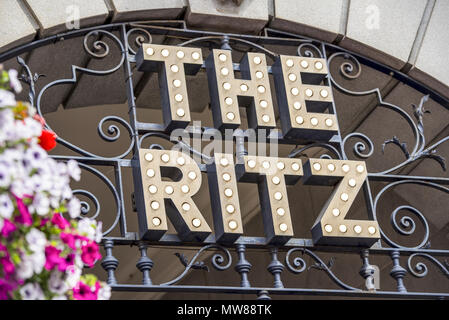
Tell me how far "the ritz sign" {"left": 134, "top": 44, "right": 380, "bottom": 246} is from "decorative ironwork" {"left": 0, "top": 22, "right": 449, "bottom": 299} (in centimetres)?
11

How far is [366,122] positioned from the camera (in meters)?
7.85

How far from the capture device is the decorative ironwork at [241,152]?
6.03 metres

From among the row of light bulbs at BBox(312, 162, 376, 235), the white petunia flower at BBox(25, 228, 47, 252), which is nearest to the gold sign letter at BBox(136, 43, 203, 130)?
the row of light bulbs at BBox(312, 162, 376, 235)

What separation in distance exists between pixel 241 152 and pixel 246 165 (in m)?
0.21

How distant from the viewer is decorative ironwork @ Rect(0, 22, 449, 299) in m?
6.03

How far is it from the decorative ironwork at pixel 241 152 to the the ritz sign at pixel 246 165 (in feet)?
0.36

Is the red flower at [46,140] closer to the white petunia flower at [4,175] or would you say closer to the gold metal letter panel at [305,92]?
the white petunia flower at [4,175]

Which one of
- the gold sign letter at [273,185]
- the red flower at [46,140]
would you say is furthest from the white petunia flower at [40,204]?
the gold sign letter at [273,185]

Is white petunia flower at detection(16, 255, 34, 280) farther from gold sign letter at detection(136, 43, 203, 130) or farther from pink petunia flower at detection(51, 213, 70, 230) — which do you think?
gold sign letter at detection(136, 43, 203, 130)

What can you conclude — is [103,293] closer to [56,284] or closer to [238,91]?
[56,284]

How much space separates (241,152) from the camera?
21.4 ft

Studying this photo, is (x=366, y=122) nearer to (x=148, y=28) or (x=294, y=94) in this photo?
(x=294, y=94)

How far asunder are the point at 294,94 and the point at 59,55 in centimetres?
171
